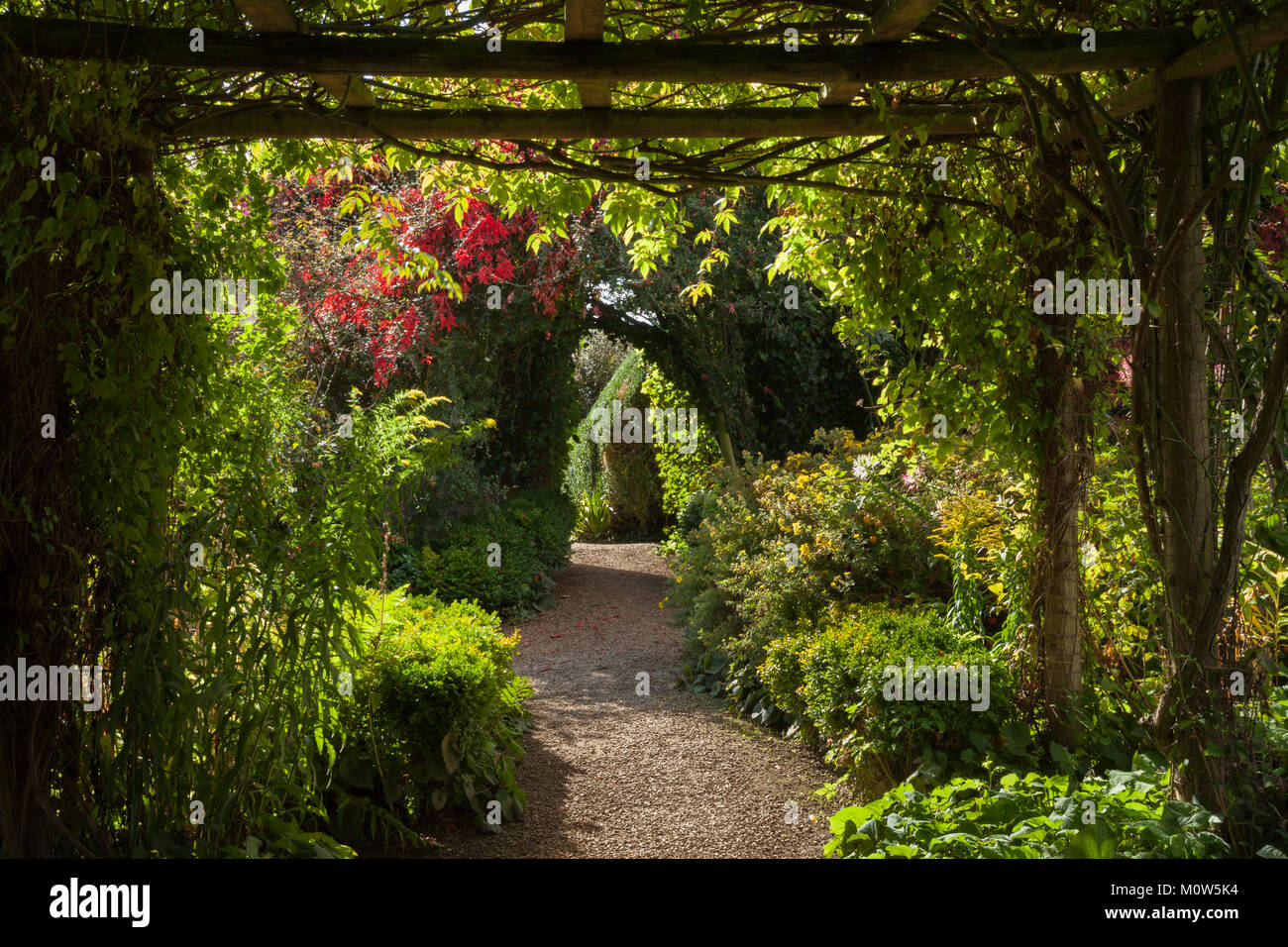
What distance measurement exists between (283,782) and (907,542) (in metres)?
3.98

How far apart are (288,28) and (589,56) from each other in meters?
0.91

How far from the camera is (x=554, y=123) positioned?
337 centimetres

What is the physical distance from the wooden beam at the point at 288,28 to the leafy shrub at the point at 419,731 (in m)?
2.13

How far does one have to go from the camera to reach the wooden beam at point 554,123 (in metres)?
3.26

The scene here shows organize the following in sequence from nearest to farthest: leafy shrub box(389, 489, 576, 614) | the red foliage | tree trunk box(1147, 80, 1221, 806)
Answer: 1. tree trunk box(1147, 80, 1221, 806)
2. the red foliage
3. leafy shrub box(389, 489, 576, 614)

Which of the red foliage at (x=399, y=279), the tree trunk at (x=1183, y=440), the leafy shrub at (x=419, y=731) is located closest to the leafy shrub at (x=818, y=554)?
the leafy shrub at (x=419, y=731)

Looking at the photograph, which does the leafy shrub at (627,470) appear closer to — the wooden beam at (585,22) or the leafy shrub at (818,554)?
the leafy shrub at (818,554)

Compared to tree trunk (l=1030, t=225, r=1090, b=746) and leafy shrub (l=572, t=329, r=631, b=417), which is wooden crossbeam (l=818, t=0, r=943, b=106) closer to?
tree trunk (l=1030, t=225, r=1090, b=746)

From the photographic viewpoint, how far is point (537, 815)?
14.8 feet

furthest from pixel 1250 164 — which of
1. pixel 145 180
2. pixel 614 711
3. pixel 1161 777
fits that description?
pixel 614 711

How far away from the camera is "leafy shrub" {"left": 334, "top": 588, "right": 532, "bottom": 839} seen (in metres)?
4.03

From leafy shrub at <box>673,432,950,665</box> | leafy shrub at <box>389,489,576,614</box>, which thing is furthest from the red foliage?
leafy shrub at <box>673,432,950,665</box>

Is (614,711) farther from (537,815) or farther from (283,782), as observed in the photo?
(283,782)

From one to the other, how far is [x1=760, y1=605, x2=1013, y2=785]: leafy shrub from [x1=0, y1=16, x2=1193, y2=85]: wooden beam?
97.3 inches
